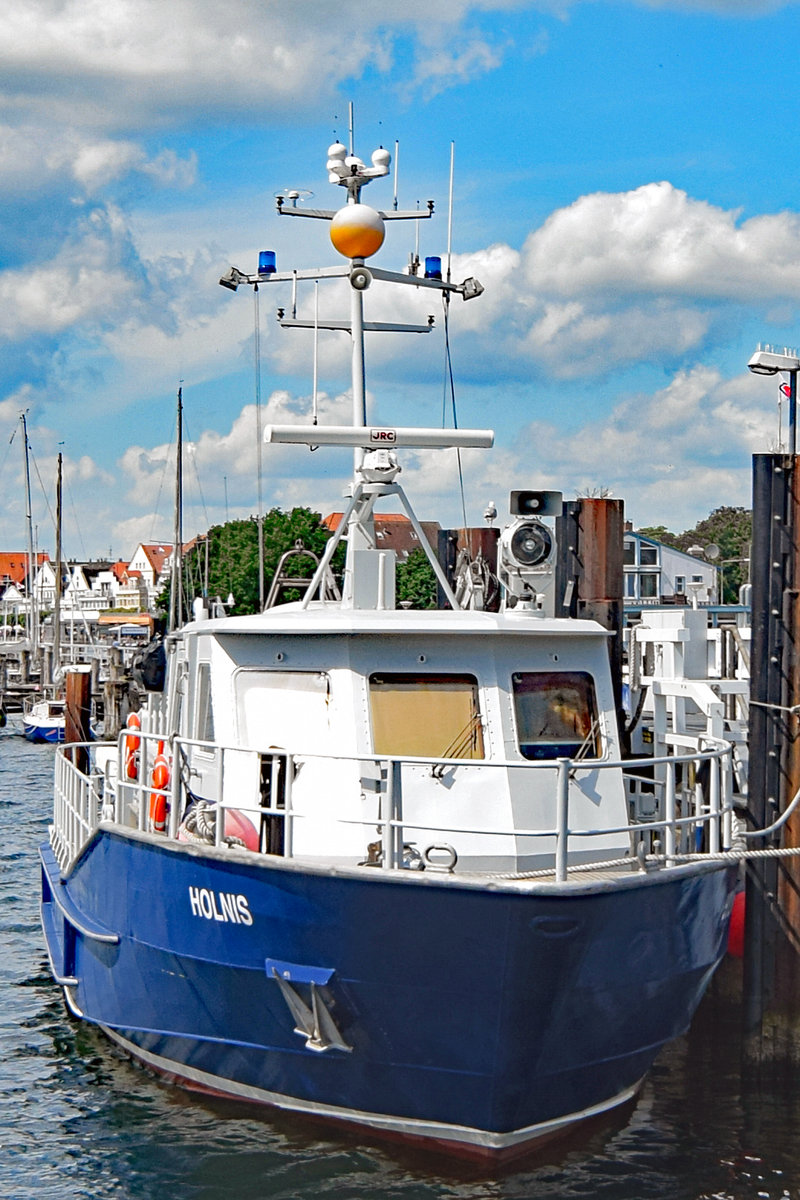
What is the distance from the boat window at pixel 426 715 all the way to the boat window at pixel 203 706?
176 centimetres

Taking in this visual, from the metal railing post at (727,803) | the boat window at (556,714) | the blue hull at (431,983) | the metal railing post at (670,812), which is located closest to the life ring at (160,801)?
the blue hull at (431,983)

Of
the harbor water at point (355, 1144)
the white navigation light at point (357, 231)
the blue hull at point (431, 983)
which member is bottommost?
the harbor water at point (355, 1144)

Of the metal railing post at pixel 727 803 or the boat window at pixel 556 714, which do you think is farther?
the boat window at pixel 556 714

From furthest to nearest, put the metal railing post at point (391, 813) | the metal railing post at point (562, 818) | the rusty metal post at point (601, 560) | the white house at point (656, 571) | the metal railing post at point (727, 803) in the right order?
the white house at point (656, 571) → the rusty metal post at point (601, 560) → the metal railing post at point (727, 803) → the metal railing post at point (391, 813) → the metal railing post at point (562, 818)

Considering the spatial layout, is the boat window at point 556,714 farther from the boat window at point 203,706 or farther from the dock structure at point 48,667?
the dock structure at point 48,667

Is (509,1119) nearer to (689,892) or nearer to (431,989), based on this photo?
(431,989)

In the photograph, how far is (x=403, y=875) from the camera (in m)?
8.80

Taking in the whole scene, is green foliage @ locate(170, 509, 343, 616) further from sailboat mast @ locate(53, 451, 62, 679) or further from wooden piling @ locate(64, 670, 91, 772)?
wooden piling @ locate(64, 670, 91, 772)

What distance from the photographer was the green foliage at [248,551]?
61750 millimetres

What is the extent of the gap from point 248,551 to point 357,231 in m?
54.8

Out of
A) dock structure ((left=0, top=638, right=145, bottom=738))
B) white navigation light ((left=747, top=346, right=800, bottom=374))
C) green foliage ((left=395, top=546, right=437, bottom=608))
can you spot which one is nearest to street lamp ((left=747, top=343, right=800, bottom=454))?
white navigation light ((left=747, top=346, right=800, bottom=374))

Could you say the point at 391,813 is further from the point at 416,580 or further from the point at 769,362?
the point at 416,580

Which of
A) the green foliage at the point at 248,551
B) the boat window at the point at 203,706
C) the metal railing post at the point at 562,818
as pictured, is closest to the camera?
the metal railing post at the point at 562,818

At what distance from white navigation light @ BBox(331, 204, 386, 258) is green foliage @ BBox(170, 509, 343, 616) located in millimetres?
45192
